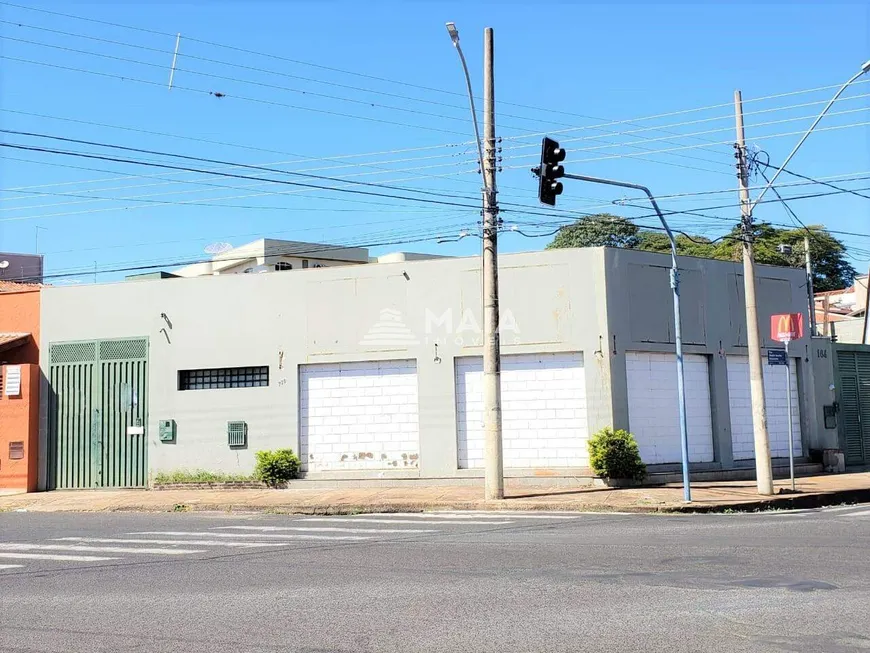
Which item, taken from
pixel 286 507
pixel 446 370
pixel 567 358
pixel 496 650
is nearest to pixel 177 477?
pixel 286 507

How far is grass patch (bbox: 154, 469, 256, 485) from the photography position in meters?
25.3

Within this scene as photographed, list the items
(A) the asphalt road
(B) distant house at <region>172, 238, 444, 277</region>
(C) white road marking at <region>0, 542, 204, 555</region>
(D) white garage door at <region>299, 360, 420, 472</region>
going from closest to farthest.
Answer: (A) the asphalt road
(C) white road marking at <region>0, 542, 204, 555</region>
(D) white garage door at <region>299, 360, 420, 472</region>
(B) distant house at <region>172, 238, 444, 277</region>

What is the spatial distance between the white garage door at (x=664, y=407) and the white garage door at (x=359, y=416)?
18.8ft

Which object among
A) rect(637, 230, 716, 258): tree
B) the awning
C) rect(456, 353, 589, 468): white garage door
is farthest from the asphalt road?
rect(637, 230, 716, 258): tree

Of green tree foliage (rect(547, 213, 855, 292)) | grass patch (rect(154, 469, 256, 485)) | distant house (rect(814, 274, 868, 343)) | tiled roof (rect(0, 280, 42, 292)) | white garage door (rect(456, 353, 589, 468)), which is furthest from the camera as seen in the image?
green tree foliage (rect(547, 213, 855, 292))

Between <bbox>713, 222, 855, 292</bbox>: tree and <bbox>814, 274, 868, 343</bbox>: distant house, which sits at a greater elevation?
<bbox>713, 222, 855, 292</bbox>: tree

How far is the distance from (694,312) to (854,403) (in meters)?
7.98

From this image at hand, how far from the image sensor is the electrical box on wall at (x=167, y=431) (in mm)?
25812

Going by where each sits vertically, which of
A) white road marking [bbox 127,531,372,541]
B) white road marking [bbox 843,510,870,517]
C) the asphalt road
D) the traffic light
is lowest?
white road marking [bbox 843,510,870,517]

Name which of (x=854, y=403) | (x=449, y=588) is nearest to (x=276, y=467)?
(x=449, y=588)

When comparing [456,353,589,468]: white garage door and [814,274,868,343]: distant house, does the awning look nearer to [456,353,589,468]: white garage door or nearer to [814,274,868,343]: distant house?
[456,353,589,468]: white garage door

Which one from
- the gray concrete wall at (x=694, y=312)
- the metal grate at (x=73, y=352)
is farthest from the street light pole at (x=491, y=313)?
the metal grate at (x=73, y=352)

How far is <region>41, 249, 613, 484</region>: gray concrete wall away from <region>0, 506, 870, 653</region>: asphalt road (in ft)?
26.5

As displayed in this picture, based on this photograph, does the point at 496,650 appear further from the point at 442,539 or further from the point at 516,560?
the point at 442,539
